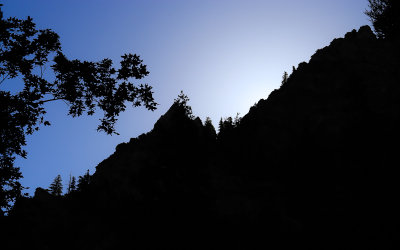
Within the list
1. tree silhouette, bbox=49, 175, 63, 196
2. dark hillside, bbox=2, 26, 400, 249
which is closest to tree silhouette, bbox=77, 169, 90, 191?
dark hillside, bbox=2, 26, 400, 249

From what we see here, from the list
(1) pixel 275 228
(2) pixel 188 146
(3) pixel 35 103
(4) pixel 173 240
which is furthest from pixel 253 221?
(3) pixel 35 103

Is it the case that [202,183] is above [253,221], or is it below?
above

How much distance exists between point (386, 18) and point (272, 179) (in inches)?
1220

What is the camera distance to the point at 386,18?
129 feet

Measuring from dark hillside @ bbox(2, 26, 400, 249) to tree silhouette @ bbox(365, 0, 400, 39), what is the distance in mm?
1899

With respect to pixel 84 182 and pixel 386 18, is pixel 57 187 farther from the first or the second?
pixel 386 18

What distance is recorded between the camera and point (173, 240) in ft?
74.2

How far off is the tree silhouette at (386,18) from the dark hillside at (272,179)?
190 centimetres

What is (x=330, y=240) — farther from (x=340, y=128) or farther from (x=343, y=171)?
(x=340, y=128)

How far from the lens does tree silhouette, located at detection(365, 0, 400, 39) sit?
37.1 meters

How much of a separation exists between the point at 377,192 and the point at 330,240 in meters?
7.74

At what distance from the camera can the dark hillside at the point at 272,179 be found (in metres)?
23.8

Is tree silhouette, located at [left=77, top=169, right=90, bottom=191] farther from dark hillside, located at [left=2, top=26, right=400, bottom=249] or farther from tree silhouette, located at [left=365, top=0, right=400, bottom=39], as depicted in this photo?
tree silhouette, located at [left=365, top=0, right=400, bottom=39]

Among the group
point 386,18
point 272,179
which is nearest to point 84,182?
point 272,179
